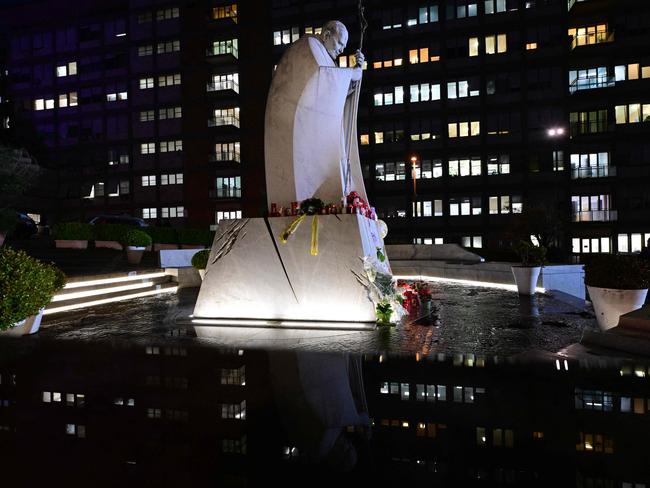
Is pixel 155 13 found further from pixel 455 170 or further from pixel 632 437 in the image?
pixel 632 437

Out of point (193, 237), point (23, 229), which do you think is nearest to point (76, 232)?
point (193, 237)

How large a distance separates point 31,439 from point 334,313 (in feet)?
18.0

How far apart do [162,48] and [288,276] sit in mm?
50484

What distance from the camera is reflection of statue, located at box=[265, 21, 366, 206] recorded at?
8.91m

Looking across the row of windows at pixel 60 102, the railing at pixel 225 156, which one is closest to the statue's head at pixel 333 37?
the railing at pixel 225 156

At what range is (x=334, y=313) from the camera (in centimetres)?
835

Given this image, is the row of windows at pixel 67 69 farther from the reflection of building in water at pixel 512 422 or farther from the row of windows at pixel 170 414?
the reflection of building in water at pixel 512 422

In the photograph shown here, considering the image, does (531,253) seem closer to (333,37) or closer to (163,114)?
(333,37)

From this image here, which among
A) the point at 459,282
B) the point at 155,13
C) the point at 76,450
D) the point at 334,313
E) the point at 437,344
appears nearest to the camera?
the point at 76,450

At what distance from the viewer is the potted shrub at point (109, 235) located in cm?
2402

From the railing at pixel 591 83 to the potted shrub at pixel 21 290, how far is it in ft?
147

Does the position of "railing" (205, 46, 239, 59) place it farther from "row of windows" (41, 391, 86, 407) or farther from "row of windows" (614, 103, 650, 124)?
"row of windows" (41, 391, 86, 407)

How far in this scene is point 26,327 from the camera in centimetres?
793

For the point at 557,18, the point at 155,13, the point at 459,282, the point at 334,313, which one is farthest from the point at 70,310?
the point at 155,13
